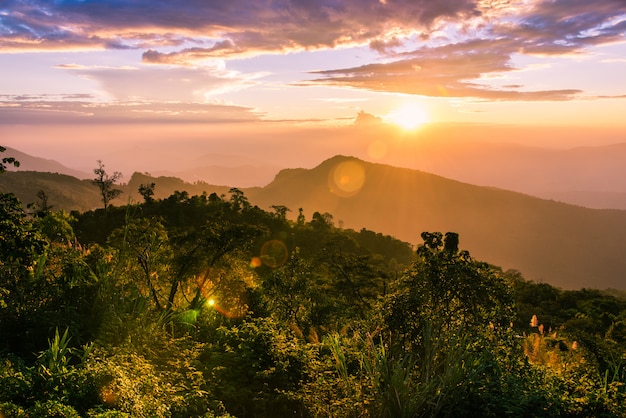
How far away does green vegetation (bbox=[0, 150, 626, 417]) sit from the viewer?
573 centimetres

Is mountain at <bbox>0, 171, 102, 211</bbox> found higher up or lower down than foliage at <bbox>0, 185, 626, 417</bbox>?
lower down

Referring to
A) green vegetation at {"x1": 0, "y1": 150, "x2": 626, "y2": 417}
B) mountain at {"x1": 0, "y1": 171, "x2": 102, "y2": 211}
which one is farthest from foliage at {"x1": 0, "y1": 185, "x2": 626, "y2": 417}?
mountain at {"x1": 0, "y1": 171, "x2": 102, "y2": 211}

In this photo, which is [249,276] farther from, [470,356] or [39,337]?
[470,356]

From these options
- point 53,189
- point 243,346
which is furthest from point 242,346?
point 53,189

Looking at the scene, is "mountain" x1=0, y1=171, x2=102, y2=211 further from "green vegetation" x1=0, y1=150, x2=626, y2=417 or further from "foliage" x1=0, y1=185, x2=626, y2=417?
"foliage" x1=0, y1=185, x2=626, y2=417

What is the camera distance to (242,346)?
8539 mm

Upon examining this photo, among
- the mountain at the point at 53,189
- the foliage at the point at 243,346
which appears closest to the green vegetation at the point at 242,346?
the foliage at the point at 243,346

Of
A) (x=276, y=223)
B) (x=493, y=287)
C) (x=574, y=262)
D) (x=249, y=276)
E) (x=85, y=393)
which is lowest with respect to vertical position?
(x=574, y=262)

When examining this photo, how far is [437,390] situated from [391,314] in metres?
1.90

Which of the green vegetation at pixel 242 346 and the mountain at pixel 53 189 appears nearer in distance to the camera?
the green vegetation at pixel 242 346

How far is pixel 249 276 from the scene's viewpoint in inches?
521

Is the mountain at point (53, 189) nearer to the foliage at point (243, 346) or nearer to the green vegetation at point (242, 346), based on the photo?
the green vegetation at point (242, 346)

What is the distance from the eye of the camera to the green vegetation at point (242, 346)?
573 cm

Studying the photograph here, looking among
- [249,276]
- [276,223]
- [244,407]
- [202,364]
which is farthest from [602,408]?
[276,223]
